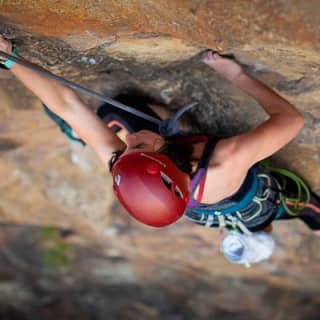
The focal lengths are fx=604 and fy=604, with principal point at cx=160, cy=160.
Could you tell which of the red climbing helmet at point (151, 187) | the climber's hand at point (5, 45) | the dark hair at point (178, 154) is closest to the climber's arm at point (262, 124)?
A: the dark hair at point (178, 154)

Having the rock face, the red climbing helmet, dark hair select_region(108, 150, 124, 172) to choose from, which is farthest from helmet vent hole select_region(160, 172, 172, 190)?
the rock face

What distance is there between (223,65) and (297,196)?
2.21ft

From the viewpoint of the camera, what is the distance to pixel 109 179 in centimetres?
304

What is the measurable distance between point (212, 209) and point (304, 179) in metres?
0.55

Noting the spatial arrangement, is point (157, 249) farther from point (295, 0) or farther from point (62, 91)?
point (295, 0)

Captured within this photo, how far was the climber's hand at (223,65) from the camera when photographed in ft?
6.03

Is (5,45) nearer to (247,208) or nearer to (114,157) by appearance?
(114,157)

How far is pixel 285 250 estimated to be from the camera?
319cm


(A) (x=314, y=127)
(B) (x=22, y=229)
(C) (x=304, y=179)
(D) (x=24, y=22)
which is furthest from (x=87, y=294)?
(D) (x=24, y=22)

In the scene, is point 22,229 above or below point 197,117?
above

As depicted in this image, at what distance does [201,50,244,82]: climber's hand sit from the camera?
1.84 m

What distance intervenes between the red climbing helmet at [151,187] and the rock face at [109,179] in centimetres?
37

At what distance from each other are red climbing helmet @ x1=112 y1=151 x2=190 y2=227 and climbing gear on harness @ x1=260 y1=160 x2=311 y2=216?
63cm

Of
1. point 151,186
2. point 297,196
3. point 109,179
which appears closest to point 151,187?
point 151,186
